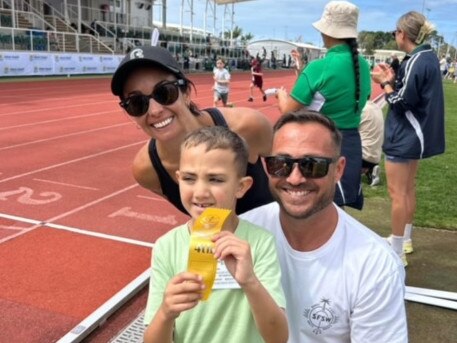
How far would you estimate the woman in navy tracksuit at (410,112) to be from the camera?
384cm

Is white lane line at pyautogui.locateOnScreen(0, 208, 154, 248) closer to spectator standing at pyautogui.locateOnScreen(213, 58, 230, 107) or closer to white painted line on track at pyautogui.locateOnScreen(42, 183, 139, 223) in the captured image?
white painted line on track at pyautogui.locateOnScreen(42, 183, 139, 223)

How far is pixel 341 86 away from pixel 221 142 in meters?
1.68

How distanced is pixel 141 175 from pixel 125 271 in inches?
76.6

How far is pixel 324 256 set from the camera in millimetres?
1826

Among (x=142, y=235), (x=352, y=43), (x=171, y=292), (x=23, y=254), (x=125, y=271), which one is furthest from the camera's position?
(x=142, y=235)

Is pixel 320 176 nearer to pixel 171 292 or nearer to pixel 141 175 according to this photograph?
pixel 171 292

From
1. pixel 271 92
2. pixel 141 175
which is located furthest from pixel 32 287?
pixel 271 92

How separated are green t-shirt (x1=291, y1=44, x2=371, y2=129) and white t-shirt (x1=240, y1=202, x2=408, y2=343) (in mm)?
1436

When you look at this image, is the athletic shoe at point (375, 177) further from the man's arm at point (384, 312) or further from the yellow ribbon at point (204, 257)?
the yellow ribbon at point (204, 257)

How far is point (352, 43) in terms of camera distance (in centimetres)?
328

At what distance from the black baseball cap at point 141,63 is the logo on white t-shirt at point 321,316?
1.10 m

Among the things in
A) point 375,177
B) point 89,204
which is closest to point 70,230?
point 89,204

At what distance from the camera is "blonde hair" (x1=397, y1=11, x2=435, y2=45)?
3.87 metres

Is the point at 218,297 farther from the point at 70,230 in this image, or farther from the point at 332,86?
the point at 70,230
